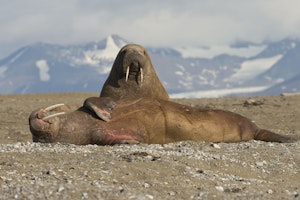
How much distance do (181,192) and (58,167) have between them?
1594 mm

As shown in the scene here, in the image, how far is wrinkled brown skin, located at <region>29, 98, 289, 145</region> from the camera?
37.3 feet

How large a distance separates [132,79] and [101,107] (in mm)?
2292

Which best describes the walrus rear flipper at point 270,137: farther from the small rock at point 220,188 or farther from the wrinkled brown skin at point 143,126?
the small rock at point 220,188

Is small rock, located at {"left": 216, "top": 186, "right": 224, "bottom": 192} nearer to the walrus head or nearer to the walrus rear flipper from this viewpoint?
the walrus rear flipper

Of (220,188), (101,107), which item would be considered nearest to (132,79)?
(101,107)

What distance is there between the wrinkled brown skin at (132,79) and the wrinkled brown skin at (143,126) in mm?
1697

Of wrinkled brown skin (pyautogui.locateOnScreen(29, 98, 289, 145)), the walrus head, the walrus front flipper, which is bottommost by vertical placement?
wrinkled brown skin (pyautogui.locateOnScreen(29, 98, 289, 145))

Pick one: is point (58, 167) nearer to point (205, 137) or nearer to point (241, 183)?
point (241, 183)

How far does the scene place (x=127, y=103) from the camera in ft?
39.0

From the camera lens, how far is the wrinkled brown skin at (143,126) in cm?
1138

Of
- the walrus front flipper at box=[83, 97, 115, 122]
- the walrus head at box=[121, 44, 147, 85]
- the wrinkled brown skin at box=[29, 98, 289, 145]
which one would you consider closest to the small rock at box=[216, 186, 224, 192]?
the wrinkled brown skin at box=[29, 98, 289, 145]

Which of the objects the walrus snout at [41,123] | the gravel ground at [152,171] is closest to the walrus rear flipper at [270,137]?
the gravel ground at [152,171]

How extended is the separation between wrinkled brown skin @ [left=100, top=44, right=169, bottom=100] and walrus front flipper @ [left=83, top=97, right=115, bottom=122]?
1.73 metres

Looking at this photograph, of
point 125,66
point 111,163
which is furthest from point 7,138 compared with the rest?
point 111,163
